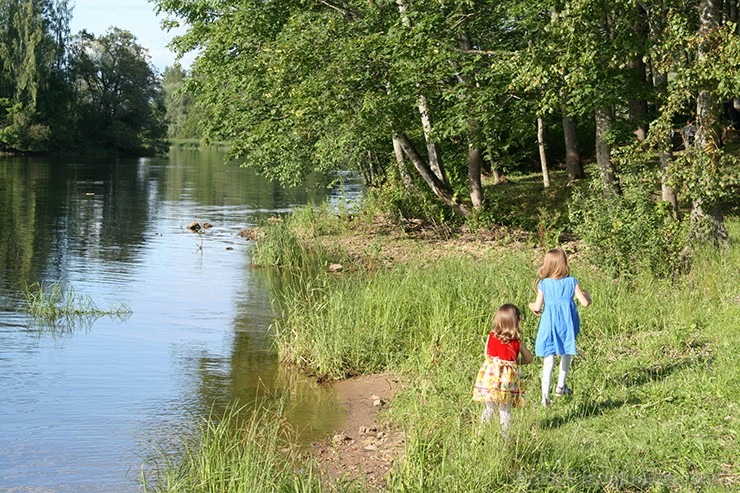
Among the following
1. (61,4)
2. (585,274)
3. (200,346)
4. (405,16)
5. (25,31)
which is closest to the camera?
(585,274)

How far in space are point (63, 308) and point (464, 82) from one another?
9.55 m

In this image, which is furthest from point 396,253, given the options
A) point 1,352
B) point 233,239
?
point 1,352

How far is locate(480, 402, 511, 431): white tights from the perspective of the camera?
6818 mm

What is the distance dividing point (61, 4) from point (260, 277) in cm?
7602

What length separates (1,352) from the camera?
12305 mm

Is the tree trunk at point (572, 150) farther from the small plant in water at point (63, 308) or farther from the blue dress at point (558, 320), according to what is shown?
the blue dress at point (558, 320)

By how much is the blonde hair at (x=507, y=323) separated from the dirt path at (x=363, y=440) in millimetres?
1299

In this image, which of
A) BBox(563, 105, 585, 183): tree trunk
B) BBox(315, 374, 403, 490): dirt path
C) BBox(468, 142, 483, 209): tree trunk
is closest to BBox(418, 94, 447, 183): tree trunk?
BBox(468, 142, 483, 209): tree trunk

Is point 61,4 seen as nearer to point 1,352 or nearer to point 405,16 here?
point 405,16

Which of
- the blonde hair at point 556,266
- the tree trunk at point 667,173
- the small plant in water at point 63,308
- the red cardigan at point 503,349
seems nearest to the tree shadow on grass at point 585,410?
the red cardigan at point 503,349

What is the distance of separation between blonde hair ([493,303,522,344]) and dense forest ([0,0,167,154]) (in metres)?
72.2

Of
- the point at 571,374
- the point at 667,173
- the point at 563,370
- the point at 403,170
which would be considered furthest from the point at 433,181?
the point at 563,370

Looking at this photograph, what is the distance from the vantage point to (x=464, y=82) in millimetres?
19312

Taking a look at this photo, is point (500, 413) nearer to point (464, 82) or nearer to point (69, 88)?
point (464, 82)
